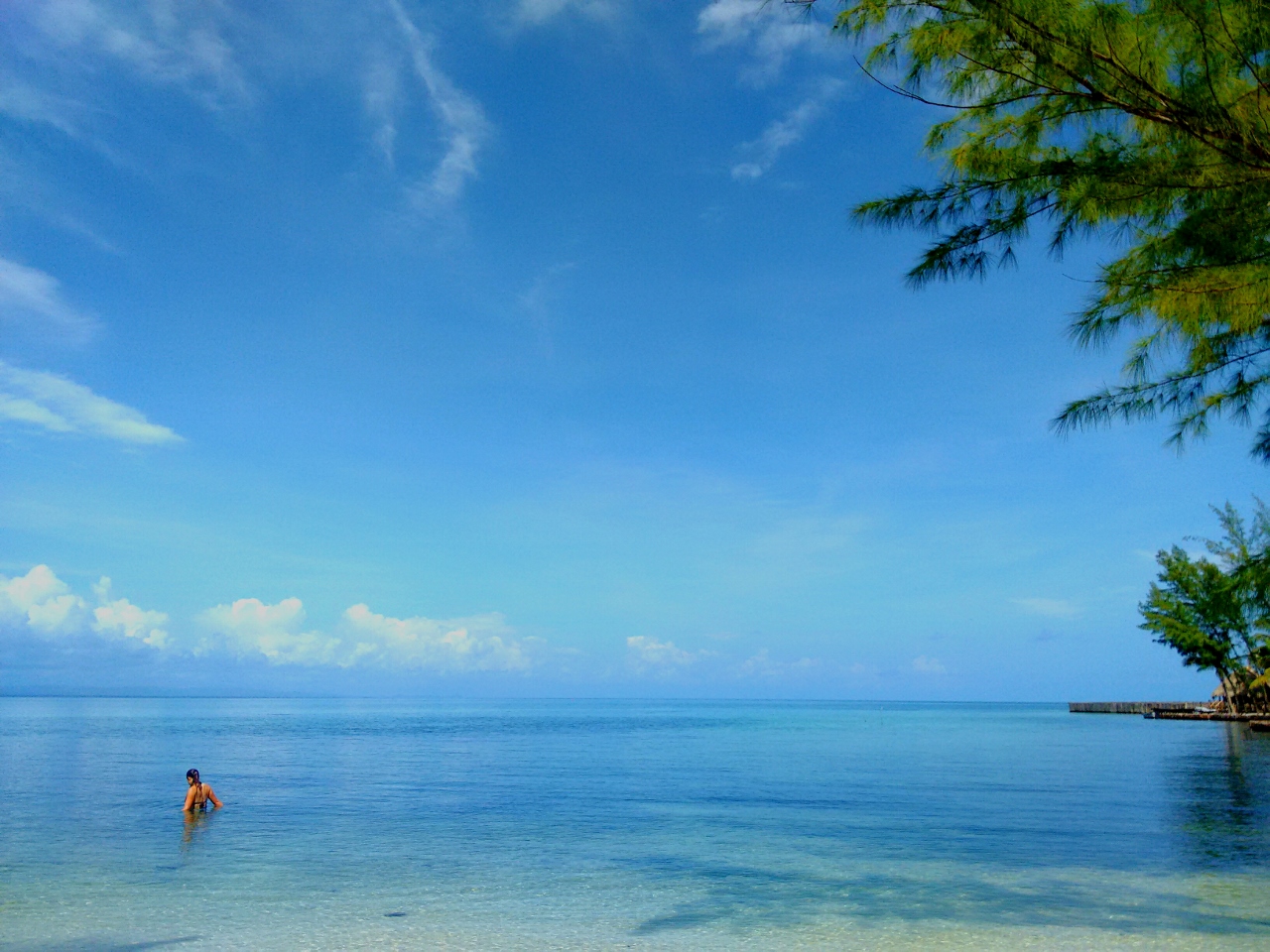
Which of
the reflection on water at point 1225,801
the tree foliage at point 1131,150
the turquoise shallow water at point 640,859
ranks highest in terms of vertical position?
the tree foliage at point 1131,150

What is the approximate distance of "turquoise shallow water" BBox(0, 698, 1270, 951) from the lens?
34.9 ft

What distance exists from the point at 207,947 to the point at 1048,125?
11.5 m

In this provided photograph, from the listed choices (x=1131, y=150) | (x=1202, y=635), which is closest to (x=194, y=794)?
(x=1131, y=150)

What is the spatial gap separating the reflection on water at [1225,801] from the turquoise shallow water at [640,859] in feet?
0.41

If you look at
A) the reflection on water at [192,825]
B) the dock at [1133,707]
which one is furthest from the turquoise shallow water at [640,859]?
the dock at [1133,707]

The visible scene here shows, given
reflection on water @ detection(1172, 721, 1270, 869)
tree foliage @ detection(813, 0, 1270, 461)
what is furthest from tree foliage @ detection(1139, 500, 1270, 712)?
tree foliage @ detection(813, 0, 1270, 461)

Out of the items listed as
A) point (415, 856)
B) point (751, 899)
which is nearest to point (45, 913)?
point (415, 856)

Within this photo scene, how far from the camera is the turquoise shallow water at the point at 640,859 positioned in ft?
34.9

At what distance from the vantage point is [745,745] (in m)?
49.2

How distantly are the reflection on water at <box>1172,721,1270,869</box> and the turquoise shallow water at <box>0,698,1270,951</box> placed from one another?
124mm

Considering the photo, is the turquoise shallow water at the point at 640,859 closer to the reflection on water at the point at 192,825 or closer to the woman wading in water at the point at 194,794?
the reflection on water at the point at 192,825

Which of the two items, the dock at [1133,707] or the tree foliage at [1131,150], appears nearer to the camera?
the tree foliage at [1131,150]

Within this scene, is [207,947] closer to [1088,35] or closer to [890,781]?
[1088,35]

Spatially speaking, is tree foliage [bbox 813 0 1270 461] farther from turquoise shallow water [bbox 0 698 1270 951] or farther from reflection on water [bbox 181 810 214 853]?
reflection on water [bbox 181 810 214 853]
